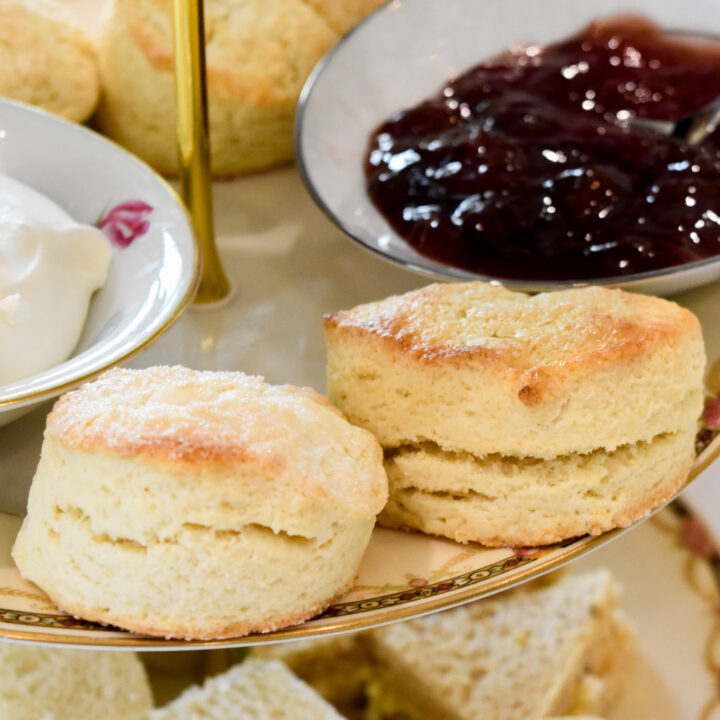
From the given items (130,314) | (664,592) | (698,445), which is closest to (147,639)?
(130,314)

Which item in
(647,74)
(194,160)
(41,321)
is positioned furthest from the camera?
(647,74)


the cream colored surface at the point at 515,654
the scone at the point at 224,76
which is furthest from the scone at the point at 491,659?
the scone at the point at 224,76

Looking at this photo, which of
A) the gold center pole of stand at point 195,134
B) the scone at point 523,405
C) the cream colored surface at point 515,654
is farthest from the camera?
the cream colored surface at point 515,654

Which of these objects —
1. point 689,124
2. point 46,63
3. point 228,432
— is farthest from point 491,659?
point 46,63

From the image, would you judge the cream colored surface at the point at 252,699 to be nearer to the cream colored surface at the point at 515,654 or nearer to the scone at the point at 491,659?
the scone at the point at 491,659

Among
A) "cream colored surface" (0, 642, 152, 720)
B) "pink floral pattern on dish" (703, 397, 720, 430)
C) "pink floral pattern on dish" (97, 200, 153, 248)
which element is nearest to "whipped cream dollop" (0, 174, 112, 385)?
"pink floral pattern on dish" (97, 200, 153, 248)

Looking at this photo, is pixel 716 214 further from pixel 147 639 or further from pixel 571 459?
pixel 147 639

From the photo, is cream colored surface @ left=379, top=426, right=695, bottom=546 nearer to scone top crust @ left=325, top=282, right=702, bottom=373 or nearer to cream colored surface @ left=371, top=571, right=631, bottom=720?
scone top crust @ left=325, top=282, right=702, bottom=373
